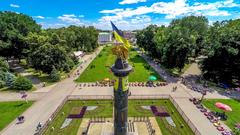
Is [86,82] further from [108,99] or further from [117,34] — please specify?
[117,34]

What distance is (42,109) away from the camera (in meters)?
37.2

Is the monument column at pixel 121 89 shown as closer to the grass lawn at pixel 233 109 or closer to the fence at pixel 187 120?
the fence at pixel 187 120

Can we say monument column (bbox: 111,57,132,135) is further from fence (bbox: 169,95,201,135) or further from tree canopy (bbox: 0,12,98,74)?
tree canopy (bbox: 0,12,98,74)

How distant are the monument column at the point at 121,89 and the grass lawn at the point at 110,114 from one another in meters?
8.88

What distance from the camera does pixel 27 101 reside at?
40406 millimetres

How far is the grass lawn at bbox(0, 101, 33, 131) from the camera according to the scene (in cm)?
3325

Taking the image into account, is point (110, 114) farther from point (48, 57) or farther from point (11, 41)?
point (11, 41)

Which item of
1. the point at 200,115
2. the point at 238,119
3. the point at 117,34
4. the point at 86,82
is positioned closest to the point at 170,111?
the point at 200,115

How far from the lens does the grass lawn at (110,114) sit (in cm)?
3039

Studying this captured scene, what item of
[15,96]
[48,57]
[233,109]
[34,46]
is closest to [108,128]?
[233,109]

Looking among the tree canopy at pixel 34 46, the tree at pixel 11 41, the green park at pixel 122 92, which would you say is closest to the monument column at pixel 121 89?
the green park at pixel 122 92

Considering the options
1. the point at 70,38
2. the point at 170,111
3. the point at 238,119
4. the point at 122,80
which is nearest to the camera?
the point at 122,80

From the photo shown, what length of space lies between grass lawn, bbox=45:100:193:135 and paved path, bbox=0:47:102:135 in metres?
2.33

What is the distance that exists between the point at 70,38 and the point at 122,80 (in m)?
68.5
